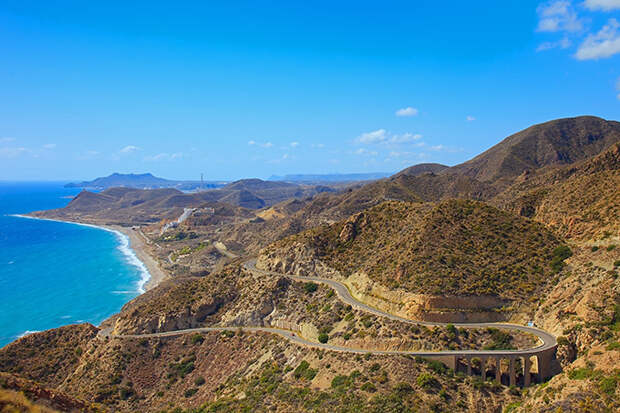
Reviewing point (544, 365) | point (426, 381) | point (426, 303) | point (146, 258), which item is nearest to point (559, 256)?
point (544, 365)

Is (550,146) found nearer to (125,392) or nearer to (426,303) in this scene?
(426,303)

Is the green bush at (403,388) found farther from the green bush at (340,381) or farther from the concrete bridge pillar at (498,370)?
the concrete bridge pillar at (498,370)

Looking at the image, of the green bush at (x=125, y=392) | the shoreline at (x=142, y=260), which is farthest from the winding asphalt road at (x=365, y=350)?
the shoreline at (x=142, y=260)

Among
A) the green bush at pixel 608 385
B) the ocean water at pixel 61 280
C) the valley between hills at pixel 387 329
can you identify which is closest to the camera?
the green bush at pixel 608 385

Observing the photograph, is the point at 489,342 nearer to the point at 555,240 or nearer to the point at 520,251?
the point at 520,251

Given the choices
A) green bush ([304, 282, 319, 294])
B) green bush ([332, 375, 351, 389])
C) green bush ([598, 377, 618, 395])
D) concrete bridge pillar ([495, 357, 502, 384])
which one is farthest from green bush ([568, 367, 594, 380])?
green bush ([304, 282, 319, 294])

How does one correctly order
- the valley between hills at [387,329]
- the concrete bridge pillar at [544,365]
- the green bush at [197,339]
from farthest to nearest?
the green bush at [197,339] < the concrete bridge pillar at [544,365] < the valley between hills at [387,329]

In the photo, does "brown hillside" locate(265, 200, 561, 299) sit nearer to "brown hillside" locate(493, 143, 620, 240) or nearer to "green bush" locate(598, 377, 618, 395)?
"brown hillside" locate(493, 143, 620, 240)
